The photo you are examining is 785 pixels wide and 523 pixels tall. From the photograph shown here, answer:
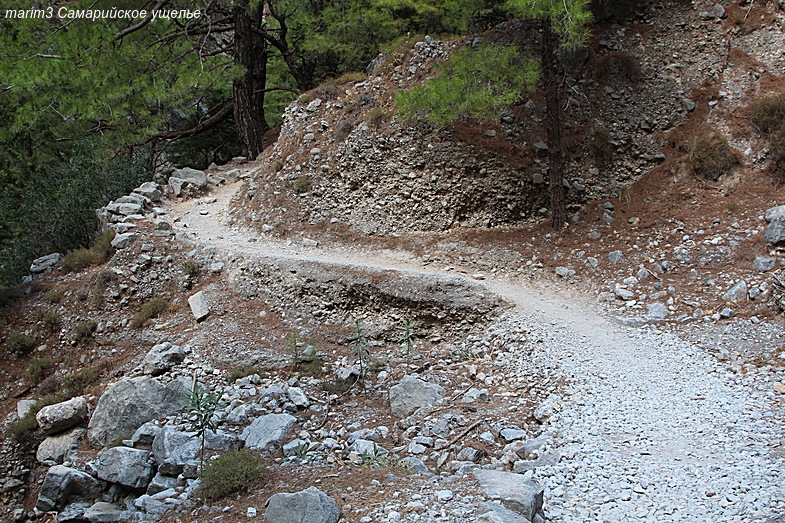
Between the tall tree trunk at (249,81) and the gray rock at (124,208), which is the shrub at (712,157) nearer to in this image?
the tall tree trunk at (249,81)

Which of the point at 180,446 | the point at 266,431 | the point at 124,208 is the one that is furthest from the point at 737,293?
the point at 124,208

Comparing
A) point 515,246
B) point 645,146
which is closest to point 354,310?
point 515,246

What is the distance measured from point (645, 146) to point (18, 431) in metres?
14.8

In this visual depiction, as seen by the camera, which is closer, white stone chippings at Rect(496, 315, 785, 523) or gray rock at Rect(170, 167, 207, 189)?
white stone chippings at Rect(496, 315, 785, 523)

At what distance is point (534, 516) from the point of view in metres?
5.55

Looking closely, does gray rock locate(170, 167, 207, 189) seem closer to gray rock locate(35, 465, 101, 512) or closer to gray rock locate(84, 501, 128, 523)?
gray rock locate(35, 465, 101, 512)

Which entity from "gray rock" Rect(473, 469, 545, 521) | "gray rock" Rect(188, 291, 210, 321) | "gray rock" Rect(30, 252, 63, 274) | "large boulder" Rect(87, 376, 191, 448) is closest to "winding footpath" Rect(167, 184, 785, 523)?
"gray rock" Rect(473, 469, 545, 521)

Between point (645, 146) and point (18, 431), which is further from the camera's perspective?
point (645, 146)

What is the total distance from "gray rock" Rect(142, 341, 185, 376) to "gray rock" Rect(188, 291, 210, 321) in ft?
3.51

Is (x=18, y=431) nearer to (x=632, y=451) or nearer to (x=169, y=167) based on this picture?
(x=632, y=451)

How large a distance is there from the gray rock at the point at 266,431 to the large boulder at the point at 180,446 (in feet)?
0.63

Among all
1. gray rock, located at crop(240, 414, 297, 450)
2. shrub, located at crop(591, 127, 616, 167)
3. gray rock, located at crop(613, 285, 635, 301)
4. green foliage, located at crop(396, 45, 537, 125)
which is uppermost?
green foliage, located at crop(396, 45, 537, 125)

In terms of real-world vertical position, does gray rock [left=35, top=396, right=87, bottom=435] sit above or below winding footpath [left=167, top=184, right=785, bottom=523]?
below

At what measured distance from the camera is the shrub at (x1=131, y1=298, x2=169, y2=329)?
1185 centimetres
